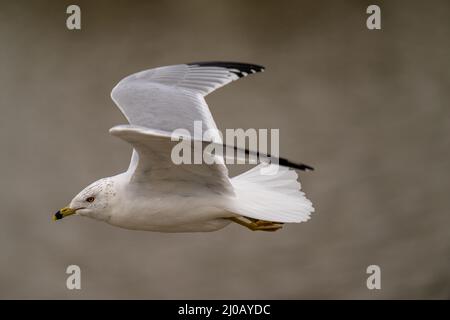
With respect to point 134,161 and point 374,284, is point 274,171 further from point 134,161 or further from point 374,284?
point 374,284

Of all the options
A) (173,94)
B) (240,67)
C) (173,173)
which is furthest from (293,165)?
(240,67)

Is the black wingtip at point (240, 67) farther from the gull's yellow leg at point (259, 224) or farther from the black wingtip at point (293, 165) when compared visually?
the black wingtip at point (293, 165)

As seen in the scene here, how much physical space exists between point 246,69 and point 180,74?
8.2 inches

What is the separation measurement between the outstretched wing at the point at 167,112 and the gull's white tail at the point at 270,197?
0.27 feet

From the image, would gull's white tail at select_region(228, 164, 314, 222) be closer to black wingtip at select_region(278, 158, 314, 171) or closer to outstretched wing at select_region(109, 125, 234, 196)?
outstretched wing at select_region(109, 125, 234, 196)

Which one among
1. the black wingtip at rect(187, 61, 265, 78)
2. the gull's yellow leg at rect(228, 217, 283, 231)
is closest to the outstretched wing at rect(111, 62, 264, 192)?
the black wingtip at rect(187, 61, 265, 78)

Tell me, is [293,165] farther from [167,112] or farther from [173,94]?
[173,94]

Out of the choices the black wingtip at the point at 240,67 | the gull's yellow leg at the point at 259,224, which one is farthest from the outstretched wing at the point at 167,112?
the gull's yellow leg at the point at 259,224

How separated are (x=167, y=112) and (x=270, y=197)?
37 centimetres

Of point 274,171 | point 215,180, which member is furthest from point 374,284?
point 215,180

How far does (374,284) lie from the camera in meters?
4.89

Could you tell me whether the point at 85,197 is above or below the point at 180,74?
below

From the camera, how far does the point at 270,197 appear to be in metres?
2.17

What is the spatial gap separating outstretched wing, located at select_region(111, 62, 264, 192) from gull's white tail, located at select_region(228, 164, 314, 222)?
83mm
